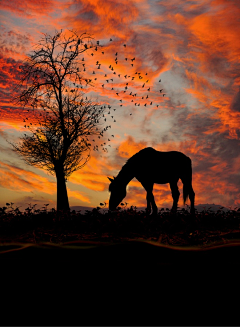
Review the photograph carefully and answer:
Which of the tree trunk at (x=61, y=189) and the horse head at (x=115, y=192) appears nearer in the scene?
the horse head at (x=115, y=192)

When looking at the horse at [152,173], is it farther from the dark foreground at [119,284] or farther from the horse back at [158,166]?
the dark foreground at [119,284]

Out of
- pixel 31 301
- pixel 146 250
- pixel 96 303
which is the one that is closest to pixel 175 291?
pixel 146 250

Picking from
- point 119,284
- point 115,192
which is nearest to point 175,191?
point 115,192

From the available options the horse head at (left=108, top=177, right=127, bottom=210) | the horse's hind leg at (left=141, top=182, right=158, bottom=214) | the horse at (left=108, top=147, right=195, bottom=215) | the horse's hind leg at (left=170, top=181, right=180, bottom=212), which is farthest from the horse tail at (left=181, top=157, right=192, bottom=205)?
the horse head at (left=108, top=177, right=127, bottom=210)

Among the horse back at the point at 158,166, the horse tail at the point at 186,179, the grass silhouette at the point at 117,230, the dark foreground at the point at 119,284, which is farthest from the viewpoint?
the horse tail at the point at 186,179

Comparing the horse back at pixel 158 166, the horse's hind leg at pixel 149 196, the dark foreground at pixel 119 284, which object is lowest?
the dark foreground at pixel 119 284

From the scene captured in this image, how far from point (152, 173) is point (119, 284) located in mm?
10352

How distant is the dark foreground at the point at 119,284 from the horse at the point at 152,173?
32.8 ft

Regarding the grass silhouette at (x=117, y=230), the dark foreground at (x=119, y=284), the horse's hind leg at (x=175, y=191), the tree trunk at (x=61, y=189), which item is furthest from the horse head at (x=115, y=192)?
the dark foreground at (x=119, y=284)

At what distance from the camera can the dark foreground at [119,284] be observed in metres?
1.41

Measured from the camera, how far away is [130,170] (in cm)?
1217

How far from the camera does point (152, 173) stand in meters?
11.8

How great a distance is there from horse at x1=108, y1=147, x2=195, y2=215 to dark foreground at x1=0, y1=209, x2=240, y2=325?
10.00 meters

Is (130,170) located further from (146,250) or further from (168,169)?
(146,250)
